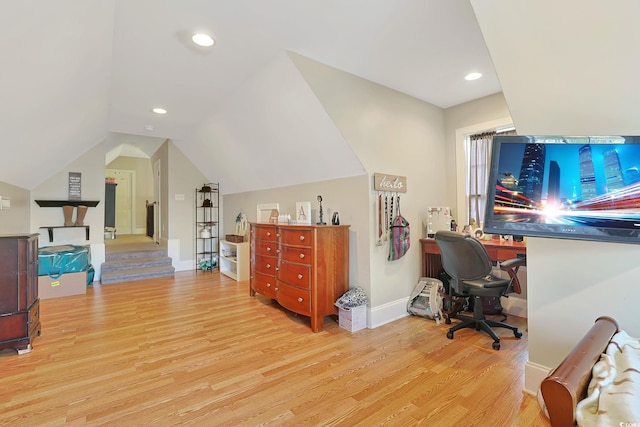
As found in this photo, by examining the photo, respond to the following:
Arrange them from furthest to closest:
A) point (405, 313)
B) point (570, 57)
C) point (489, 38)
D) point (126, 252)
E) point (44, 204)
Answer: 1. point (126, 252)
2. point (44, 204)
3. point (405, 313)
4. point (489, 38)
5. point (570, 57)

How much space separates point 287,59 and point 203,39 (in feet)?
2.26

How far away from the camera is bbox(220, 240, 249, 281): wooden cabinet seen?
5105 mm

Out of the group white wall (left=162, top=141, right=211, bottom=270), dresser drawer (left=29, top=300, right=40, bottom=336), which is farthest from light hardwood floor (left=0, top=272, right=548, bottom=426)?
white wall (left=162, top=141, right=211, bottom=270)

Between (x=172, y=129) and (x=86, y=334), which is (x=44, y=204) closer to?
(x=172, y=129)

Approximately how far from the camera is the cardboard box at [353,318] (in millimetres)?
2984

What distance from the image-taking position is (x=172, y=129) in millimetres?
4895

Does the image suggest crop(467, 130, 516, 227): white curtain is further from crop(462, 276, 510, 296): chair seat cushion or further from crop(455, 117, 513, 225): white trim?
crop(462, 276, 510, 296): chair seat cushion

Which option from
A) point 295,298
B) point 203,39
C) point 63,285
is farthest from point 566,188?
point 63,285

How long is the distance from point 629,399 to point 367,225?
2333 millimetres

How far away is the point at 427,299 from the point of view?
11.2 feet

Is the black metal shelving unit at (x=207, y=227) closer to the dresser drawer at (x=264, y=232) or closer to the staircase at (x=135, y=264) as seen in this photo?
the staircase at (x=135, y=264)

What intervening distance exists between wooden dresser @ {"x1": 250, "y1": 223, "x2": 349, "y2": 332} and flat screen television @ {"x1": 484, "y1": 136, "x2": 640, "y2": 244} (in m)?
1.63

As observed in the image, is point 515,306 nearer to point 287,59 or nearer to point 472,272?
point 472,272

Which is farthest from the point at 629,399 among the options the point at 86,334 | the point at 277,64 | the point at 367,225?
the point at 86,334
